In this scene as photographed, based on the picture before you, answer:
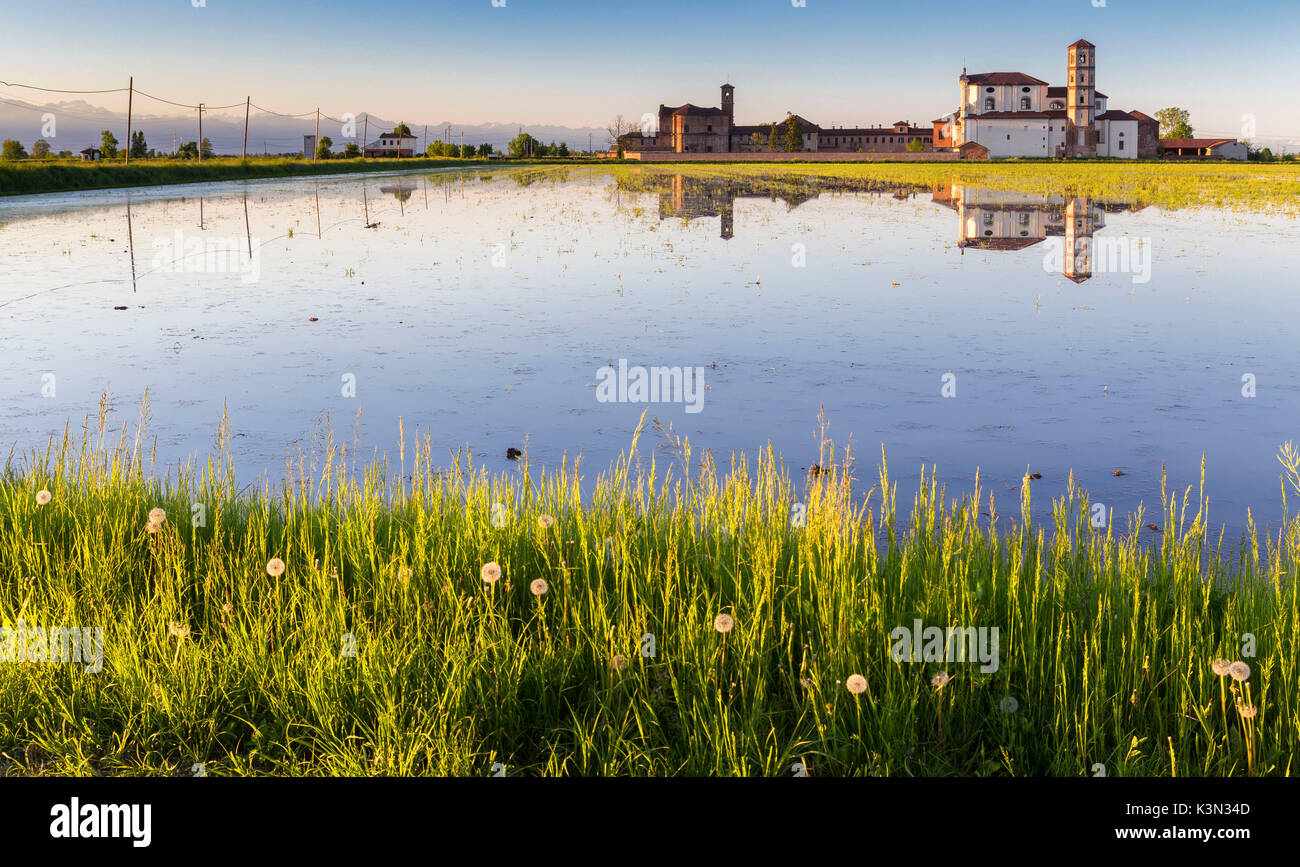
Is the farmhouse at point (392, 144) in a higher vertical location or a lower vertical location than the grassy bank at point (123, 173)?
higher

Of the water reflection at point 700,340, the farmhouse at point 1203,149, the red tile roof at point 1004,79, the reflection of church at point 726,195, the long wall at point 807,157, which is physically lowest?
the water reflection at point 700,340

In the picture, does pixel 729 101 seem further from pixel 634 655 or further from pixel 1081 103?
pixel 634 655

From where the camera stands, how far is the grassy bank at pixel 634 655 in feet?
12.2

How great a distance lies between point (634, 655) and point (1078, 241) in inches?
820

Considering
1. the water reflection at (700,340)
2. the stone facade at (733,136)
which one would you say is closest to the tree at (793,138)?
the stone facade at (733,136)

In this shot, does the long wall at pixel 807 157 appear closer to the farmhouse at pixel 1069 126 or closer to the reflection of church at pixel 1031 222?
the farmhouse at pixel 1069 126

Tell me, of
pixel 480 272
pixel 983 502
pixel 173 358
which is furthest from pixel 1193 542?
pixel 480 272

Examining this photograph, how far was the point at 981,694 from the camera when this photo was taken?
3.95 m

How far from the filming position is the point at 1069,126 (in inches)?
4833

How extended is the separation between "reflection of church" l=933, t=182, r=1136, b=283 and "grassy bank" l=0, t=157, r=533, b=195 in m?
33.8

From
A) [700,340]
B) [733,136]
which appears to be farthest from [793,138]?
[700,340]

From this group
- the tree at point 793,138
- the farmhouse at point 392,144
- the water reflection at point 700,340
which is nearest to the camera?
the water reflection at point 700,340

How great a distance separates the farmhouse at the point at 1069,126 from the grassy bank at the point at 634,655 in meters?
130

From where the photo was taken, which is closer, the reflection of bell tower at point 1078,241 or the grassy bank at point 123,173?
the reflection of bell tower at point 1078,241
